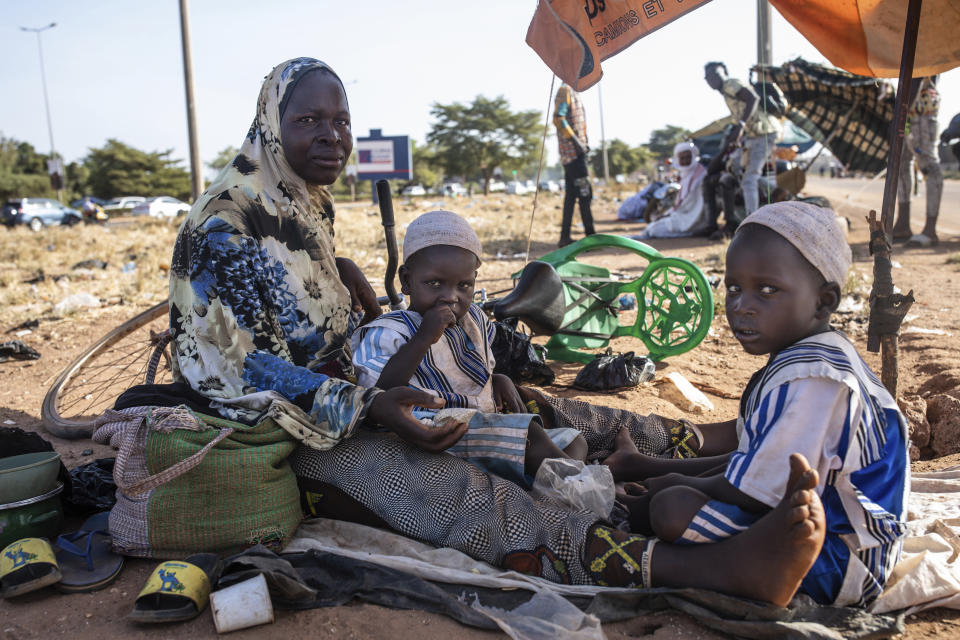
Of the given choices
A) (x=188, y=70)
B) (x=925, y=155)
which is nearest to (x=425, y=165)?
(x=188, y=70)

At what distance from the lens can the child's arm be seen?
2.37 m

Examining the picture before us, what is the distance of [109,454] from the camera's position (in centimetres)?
348

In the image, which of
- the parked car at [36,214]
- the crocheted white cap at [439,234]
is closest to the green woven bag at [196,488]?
the crocheted white cap at [439,234]

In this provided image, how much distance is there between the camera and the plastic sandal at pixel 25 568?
2008 millimetres

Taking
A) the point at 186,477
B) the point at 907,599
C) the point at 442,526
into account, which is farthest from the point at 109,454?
the point at 907,599

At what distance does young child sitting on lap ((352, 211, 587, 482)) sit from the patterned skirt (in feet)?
0.46

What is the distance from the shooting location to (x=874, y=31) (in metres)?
3.50

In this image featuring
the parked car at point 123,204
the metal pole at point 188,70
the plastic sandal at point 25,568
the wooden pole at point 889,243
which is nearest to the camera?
the plastic sandal at point 25,568

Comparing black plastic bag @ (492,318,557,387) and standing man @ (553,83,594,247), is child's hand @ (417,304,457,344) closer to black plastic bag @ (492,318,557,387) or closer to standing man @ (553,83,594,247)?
black plastic bag @ (492,318,557,387)

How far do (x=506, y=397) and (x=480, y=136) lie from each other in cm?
5630

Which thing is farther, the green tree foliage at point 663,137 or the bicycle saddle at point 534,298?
the green tree foliage at point 663,137

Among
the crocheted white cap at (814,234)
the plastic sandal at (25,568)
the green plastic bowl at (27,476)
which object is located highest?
the crocheted white cap at (814,234)

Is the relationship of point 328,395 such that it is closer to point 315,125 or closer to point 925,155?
point 315,125

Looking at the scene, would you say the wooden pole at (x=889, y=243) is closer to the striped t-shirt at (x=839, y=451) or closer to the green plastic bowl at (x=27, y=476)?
the striped t-shirt at (x=839, y=451)
